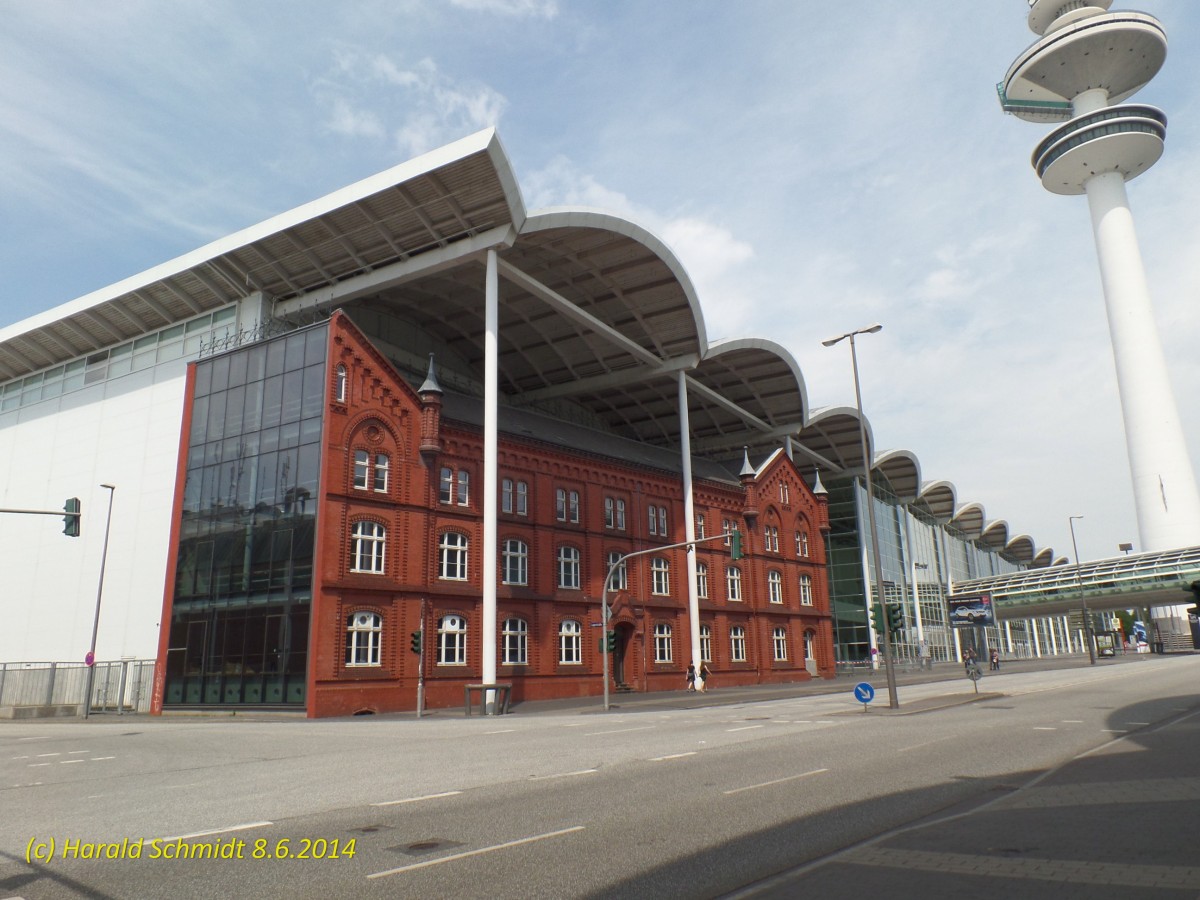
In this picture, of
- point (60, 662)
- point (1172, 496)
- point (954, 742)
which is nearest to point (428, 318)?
point (60, 662)

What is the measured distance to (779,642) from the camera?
187ft

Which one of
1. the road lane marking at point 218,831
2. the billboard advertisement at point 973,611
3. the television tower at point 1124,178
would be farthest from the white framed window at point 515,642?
the television tower at point 1124,178

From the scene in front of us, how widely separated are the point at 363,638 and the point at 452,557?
5.86m

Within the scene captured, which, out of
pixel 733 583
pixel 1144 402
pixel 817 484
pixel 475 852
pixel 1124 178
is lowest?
pixel 475 852

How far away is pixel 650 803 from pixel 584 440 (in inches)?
1668

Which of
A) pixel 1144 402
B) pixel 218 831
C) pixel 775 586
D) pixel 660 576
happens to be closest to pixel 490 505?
pixel 660 576

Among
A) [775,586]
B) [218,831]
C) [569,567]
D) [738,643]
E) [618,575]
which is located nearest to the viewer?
[218,831]

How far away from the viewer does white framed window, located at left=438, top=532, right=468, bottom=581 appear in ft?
124

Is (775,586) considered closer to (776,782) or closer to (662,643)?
(662,643)

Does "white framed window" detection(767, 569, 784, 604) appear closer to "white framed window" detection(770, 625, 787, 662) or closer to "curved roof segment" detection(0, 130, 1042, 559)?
"white framed window" detection(770, 625, 787, 662)

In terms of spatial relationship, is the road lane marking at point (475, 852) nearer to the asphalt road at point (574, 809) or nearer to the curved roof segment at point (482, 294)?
the asphalt road at point (574, 809)

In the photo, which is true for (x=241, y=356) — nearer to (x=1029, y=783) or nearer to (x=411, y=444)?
(x=411, y=444)

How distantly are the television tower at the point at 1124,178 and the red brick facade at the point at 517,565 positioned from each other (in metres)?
46.9

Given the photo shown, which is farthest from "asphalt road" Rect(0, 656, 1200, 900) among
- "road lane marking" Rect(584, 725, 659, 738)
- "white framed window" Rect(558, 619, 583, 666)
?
"white framed window" Rect(558, 619, 583, 666)
